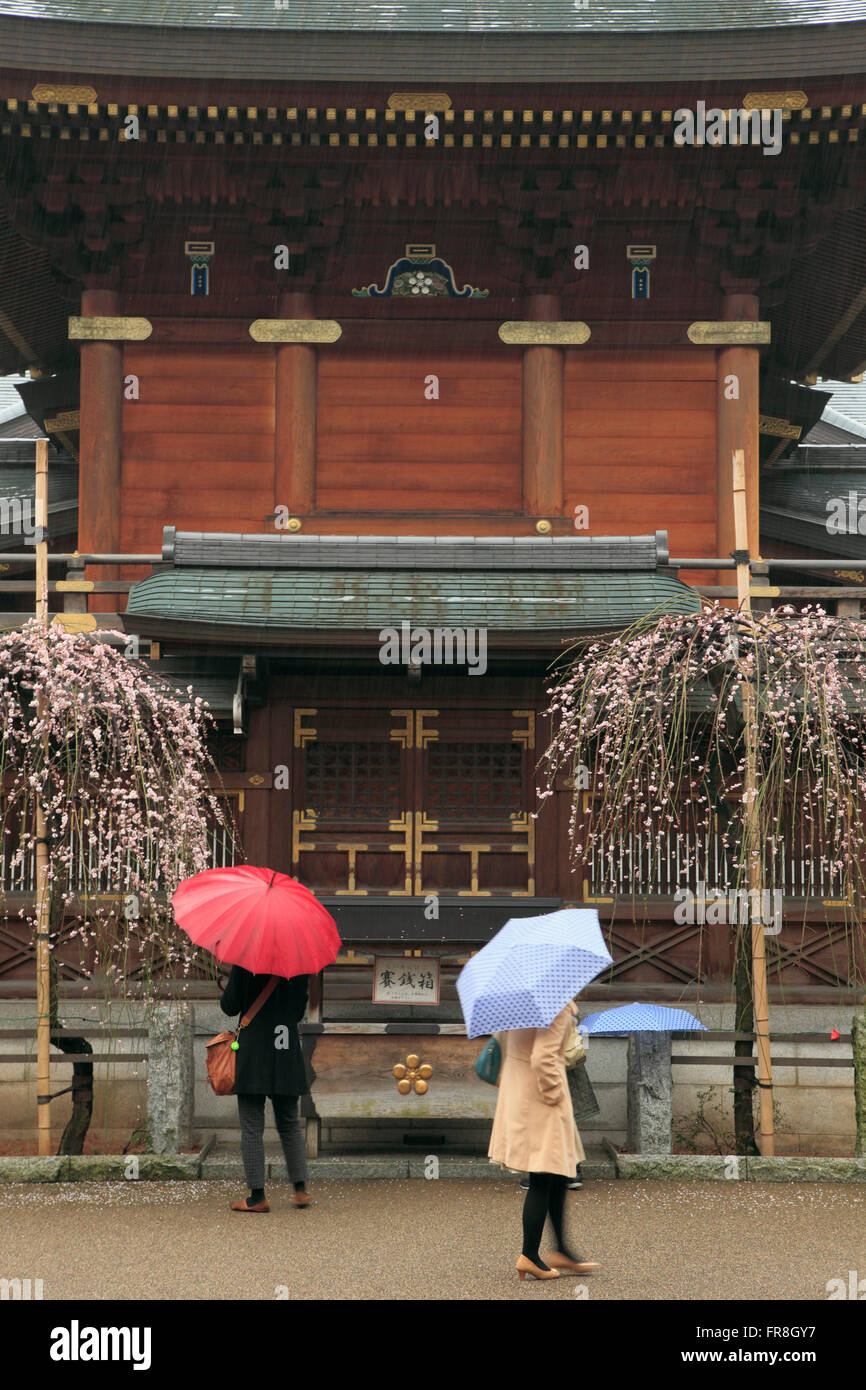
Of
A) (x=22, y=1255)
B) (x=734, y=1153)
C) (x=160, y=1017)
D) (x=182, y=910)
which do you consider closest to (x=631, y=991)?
(x=734, y=1153)

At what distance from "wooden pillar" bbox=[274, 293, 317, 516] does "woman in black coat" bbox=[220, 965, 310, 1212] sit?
6224 mm

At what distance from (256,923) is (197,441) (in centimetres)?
702

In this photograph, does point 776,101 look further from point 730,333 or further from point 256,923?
point 256,923

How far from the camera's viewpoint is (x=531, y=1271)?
6156 mm

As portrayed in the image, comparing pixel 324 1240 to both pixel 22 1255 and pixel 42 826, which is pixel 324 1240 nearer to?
pixel 22 1255

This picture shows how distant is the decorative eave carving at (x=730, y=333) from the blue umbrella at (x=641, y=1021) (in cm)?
693

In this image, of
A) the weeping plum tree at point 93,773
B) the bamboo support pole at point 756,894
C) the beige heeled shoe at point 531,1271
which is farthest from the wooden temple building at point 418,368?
the beige heeled shoe at point 531,1271

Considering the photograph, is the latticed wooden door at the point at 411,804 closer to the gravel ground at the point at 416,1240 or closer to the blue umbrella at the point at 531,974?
the gravel ground at the point at 416,1240

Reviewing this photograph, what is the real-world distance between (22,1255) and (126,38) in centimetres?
998

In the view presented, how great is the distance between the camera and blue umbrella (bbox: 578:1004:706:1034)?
8.65 metres

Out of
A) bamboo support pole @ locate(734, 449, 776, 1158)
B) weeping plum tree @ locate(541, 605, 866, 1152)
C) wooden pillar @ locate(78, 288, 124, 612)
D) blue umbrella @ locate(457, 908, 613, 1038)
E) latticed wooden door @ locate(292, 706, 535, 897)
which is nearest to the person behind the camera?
blue umbrella @ locate(457, 908, 613, 1038)

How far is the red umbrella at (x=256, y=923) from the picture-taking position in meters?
7.12

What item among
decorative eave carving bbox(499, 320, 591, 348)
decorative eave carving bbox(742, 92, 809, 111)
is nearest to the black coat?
decorative eave carving bbox(499, 320, 591, 348)

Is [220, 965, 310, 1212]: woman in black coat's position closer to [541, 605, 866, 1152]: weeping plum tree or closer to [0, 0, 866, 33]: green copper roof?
[541, 605, 866, 1152]: weeping plum tree
